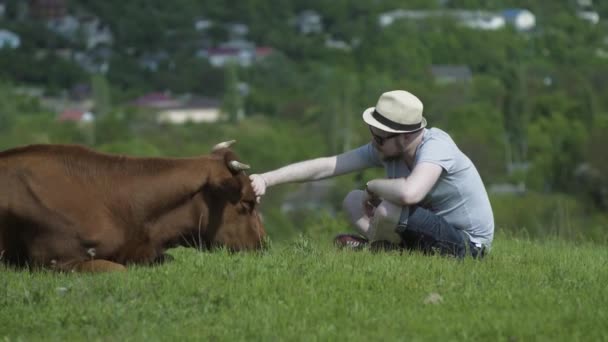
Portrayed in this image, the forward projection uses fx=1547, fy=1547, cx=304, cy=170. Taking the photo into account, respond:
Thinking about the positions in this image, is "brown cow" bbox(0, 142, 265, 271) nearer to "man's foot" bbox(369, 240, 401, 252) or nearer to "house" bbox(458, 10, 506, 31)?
"man's foot" bbox(369, 240, 401, 252)

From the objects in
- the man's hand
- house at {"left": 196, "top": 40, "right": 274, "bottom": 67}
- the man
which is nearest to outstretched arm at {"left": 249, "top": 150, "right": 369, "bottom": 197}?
the man

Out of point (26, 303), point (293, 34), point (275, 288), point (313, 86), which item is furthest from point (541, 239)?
point (293, 34)

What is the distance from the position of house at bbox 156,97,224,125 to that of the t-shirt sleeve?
5335 inches

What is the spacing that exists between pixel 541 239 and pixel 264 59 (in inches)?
6540

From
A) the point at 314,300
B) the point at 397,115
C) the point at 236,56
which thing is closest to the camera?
the point at 314,300

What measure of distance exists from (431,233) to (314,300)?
1.80m

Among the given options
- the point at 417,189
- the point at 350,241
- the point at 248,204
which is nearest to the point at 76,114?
the point at 350,241

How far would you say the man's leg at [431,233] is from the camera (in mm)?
10375

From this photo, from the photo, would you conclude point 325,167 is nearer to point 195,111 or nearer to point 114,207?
point 114,207

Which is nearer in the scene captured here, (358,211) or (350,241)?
(358,211)

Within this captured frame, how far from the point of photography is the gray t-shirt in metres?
10.3

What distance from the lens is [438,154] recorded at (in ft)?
33.6

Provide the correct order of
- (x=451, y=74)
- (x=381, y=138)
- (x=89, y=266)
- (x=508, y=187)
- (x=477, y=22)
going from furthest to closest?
(x=477, y=22) → (x=451, y=74) → (x=508, y=187) → (x=381, y=138) → (x=89, y=266)

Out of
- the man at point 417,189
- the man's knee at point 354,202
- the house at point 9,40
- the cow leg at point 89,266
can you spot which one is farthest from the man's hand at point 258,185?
the house at point 9,40
